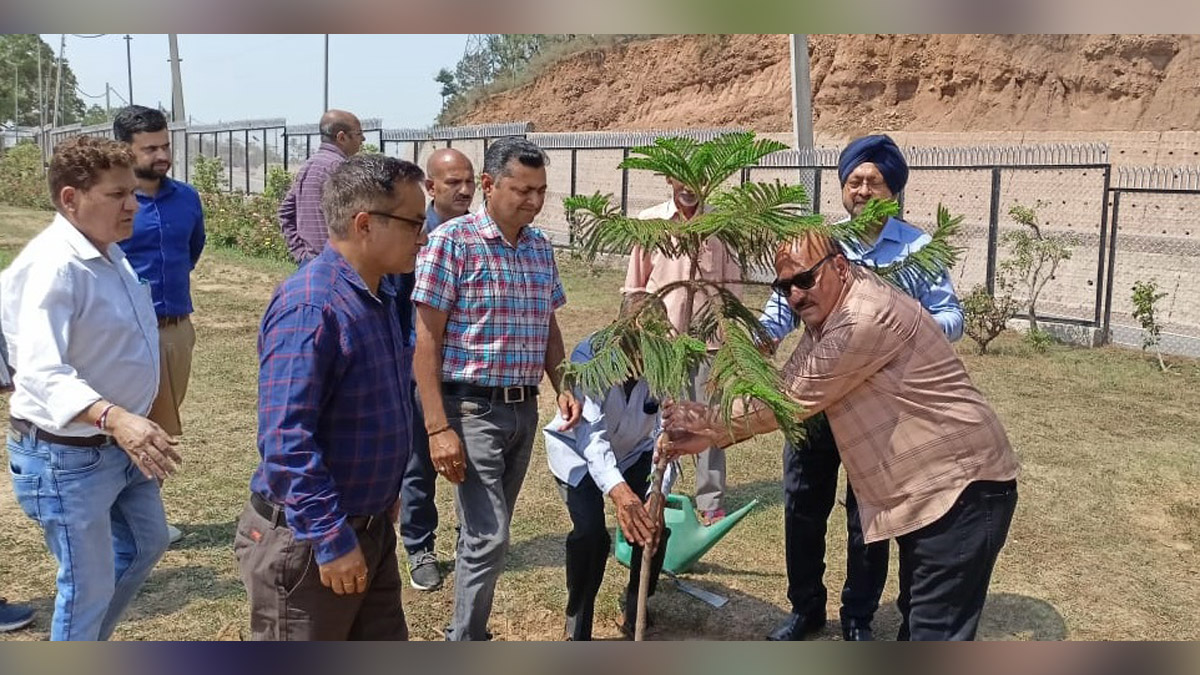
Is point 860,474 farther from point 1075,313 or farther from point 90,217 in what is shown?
point 1075,313

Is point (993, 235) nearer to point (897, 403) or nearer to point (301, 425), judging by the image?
point (897, 403)

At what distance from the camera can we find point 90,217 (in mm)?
2654

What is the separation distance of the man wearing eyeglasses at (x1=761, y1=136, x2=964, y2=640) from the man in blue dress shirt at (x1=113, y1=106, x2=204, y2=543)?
97.4 inches

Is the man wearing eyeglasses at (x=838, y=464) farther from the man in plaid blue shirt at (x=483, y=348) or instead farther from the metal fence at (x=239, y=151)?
the metal fence at (x=239, y=151)

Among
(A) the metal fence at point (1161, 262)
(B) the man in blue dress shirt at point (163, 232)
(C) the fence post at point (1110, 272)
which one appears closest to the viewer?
(B) the man in blue dress shirt at point (163, 232)

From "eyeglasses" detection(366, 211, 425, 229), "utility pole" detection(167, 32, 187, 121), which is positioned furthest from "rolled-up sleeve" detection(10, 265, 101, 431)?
"utility pole" detection(167, 32, 187, 121)

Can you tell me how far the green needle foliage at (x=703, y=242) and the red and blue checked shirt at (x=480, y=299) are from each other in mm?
885

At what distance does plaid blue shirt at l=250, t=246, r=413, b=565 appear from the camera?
2092mm

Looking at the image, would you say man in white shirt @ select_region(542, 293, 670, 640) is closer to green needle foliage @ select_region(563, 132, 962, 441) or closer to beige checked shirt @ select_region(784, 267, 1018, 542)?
beige checked shirt @ select_region(784, 267, 1018, 542)

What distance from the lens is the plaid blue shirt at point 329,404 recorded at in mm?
2092

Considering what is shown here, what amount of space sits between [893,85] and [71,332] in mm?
25010

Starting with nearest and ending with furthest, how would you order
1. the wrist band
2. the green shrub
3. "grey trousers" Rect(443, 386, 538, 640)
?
the wrist band
"grey trousers" Rect(443, 386, 538, 640)
the green shrub

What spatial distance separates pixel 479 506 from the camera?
3.11 m

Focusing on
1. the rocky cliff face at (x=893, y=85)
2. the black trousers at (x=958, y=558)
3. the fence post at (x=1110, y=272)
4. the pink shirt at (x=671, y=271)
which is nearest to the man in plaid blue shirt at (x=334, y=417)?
the black trousers at (x=958, y=558)
